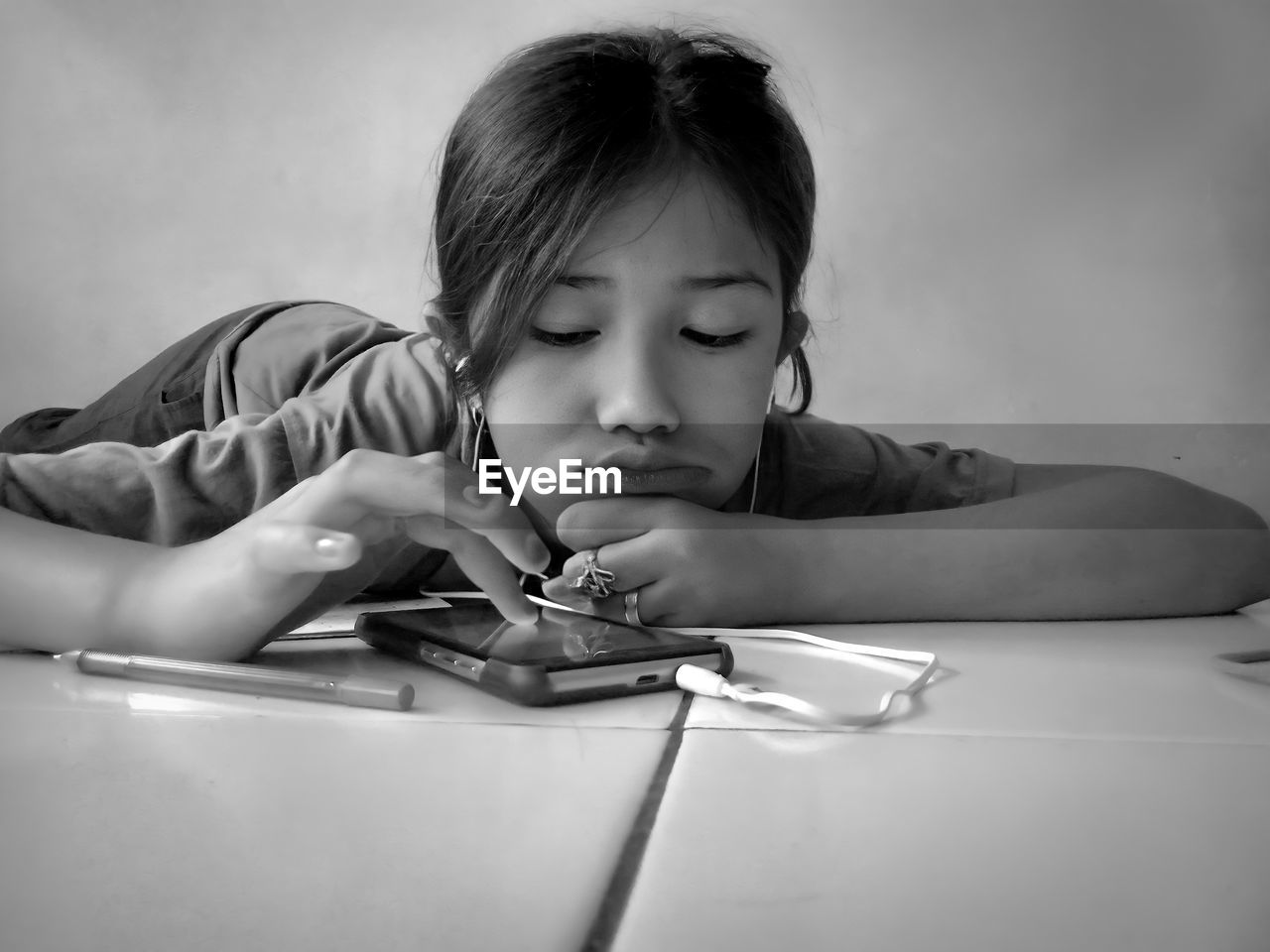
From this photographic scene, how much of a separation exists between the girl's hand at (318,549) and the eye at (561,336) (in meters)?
0.22

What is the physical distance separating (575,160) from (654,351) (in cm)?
15

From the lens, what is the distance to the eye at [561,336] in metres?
0.68

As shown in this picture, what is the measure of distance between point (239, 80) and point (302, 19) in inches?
4.7

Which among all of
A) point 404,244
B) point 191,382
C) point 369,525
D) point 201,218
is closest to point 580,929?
point 369,525

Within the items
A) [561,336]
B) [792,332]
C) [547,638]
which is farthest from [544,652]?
[792,332]

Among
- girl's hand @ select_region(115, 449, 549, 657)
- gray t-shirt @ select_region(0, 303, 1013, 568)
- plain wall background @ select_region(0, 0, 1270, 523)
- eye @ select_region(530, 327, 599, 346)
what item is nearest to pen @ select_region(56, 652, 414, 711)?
girl's hand @ select_region(115, 449, 549, 657)

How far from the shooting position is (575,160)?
0.70m

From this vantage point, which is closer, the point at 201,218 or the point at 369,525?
the point at 369,525

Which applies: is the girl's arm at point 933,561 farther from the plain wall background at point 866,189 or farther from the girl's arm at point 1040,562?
the plain wall background at point 866,189

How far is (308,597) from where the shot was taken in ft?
1.73

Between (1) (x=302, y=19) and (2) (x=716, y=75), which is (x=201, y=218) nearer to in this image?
(1) (x=302, y=19)

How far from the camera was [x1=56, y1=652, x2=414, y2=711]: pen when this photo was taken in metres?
0.43

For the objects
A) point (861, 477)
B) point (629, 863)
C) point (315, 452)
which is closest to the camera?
point (629, 863)

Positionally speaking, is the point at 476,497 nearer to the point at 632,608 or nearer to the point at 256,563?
the point at 256,563
